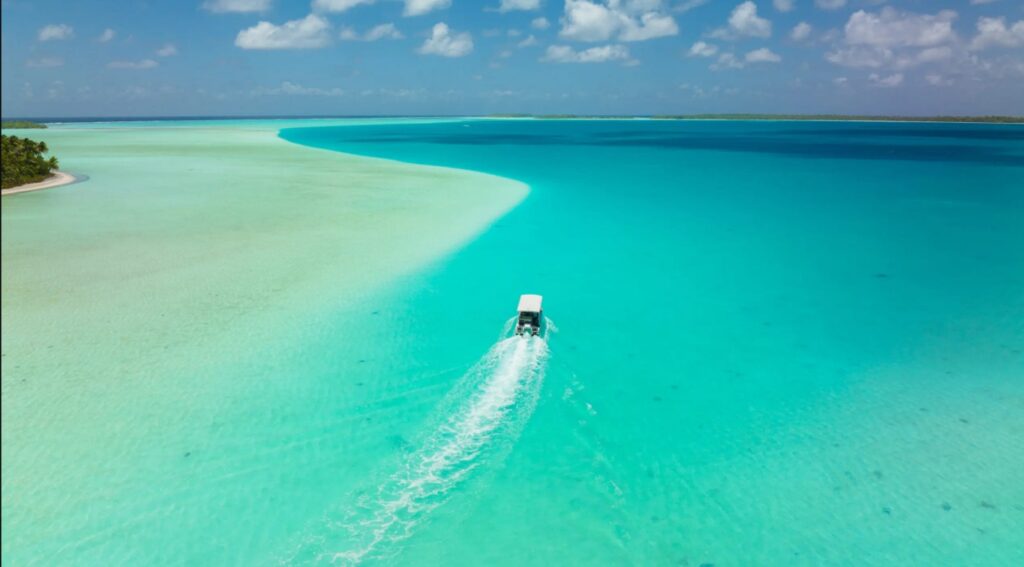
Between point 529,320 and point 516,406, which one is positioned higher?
point 529,320

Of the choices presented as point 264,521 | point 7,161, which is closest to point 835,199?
point 264,521

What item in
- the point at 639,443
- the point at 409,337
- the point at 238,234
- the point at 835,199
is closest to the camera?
the point at 639,443

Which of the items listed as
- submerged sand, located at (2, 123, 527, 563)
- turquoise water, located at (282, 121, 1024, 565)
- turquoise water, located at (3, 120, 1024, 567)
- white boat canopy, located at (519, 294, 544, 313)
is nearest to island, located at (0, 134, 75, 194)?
submerged sand, located at (2, 123, 527, 563)

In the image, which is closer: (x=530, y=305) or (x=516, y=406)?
(x=516, y=406)

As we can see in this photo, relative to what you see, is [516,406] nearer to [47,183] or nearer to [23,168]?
[23,168]

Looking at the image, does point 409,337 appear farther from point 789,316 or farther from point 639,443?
point 789,316

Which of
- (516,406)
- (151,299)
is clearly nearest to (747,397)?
(516,406)
